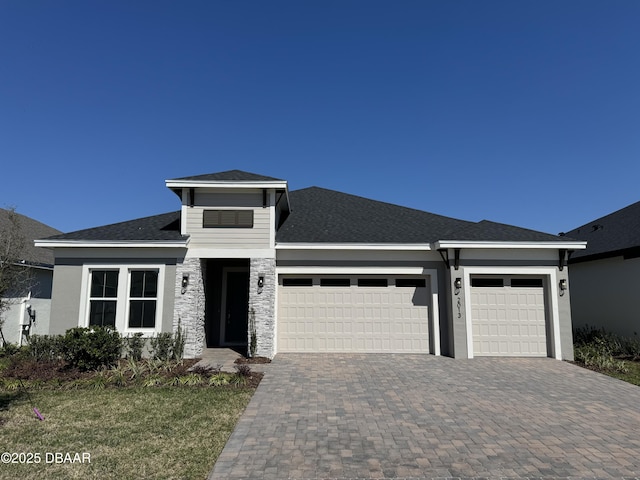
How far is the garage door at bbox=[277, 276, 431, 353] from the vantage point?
11906 mm

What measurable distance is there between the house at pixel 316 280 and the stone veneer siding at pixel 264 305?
31mm

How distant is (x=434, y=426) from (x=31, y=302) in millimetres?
16895

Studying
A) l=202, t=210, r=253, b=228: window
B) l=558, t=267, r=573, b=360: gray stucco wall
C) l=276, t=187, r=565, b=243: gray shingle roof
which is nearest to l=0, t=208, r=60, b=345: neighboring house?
l=202, t=210, r=253, b=228: window

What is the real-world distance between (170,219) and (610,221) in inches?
783

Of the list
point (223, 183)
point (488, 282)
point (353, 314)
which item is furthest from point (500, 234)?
point (223, 183)

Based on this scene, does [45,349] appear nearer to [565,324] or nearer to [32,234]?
[32,234]

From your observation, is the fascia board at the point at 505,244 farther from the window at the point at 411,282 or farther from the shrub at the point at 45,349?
the shrub at the point at 45,349

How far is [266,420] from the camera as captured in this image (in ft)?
19.4

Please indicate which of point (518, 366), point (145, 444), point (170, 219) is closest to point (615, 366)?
point (518, 366)

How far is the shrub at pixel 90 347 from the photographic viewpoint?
9000 millimetres

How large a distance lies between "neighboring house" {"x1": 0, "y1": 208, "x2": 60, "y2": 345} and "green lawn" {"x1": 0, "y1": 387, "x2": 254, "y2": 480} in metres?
8.78

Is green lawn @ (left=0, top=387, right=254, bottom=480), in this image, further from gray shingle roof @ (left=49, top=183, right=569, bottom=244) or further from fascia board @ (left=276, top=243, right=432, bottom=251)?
gray shingle roof @ (left=49, top=183, right=569, bottom=244)

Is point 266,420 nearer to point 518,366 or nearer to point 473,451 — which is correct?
point 473,451

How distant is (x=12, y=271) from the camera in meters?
13.0
